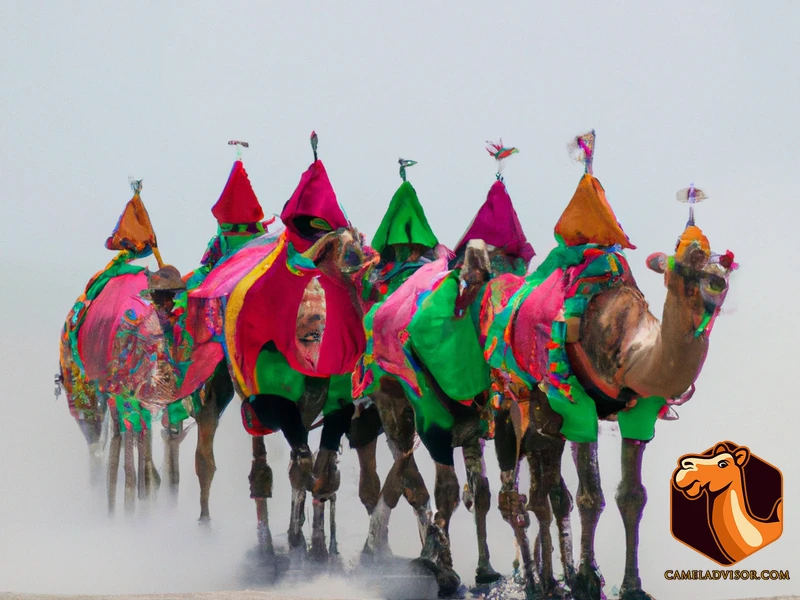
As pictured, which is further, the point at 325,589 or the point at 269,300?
the point at 269,300

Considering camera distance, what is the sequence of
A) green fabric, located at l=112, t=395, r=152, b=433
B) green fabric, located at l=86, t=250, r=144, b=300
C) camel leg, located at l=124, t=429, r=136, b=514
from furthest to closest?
camel leg, located at l=124, t=429, r=136, b=514 → green fabric, located at l=86, t=250, r=144, b=300 → green fabric, located at l=112, t=395, r=152, b=433

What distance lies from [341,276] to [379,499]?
5.27ft

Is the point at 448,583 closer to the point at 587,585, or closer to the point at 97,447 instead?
the point at 587,585

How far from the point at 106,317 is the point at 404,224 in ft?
9.65

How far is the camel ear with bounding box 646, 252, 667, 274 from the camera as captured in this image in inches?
401

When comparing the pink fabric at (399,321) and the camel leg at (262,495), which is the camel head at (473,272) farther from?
the camel leg at (262,495)

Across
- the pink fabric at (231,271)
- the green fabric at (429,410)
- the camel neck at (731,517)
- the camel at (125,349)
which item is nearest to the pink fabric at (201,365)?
the camel at (125,349)

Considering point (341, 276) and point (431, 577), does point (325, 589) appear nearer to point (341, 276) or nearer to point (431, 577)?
point (431, 577)

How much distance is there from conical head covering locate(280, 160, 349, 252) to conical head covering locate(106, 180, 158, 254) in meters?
2.36

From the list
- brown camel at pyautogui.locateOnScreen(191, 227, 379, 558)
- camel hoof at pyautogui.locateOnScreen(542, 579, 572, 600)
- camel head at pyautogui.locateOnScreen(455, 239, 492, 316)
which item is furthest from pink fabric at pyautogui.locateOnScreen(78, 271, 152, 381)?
camel hoof at pyautogui.locateOnScreen(542, 579, 572, 600)

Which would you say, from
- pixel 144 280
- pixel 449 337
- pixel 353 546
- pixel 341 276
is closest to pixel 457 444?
pixel 449 337

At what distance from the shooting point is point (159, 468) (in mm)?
16266

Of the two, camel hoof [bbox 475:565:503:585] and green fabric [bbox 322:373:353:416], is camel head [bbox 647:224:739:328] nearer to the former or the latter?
camel hoof [bbox 475:565:503:585]

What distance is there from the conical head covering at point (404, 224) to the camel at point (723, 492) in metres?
3.22
